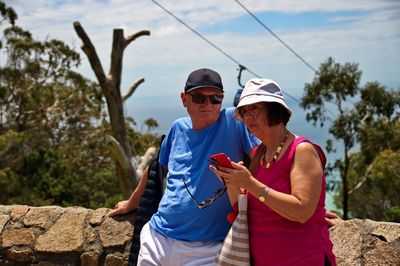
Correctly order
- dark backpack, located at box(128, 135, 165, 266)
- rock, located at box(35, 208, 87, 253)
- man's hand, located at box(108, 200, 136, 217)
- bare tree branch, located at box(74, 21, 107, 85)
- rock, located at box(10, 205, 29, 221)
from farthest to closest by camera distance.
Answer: bare tree branch, located at box(74, 21, 107, 85)
rock, located at box(10, 205, 29, 221)
rock, located at box(35, 208, 87, 253)
man's hand, located at box(108, 200, 136, 217)
dark backpack, located at box(128, 135, 165, 266)

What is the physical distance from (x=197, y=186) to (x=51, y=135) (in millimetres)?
21416

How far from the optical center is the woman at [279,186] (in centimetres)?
204

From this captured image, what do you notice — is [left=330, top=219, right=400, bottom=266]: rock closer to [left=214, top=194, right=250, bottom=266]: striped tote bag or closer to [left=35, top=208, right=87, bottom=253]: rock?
[left=214, top=194, right=250, bottom=266]: striped tote bag

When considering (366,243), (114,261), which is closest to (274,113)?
(366,243)

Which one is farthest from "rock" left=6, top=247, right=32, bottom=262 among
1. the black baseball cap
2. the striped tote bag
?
the striped tote bag

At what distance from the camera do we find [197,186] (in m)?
2.62

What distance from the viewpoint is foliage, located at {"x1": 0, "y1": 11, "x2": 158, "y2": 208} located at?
19.1m

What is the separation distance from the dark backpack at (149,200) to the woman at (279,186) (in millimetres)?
849

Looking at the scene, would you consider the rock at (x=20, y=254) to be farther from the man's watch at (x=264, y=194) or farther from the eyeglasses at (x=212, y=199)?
the man's watch at (x=264, y=194)

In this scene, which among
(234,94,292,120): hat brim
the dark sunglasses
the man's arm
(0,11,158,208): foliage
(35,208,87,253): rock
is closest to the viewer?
(234,94,292,120): hat brim

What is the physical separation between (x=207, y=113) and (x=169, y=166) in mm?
331

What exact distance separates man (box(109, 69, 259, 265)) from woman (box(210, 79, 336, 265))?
323 millimetres

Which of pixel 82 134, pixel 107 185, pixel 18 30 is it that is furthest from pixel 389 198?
pixel 18 30

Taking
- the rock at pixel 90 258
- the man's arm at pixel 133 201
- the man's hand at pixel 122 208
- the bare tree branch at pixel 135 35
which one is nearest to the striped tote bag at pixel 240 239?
the man's arm at pixel 133 201
